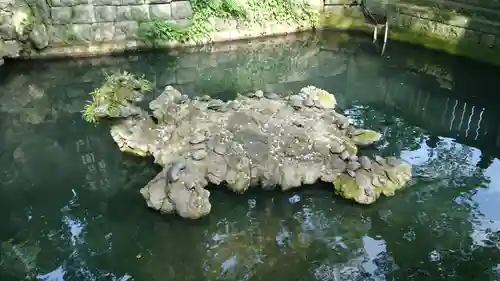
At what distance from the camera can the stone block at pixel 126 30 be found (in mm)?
11406

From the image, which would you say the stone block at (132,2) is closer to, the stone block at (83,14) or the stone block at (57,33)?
the stone block at (83,14)

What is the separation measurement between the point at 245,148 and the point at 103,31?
588 cm

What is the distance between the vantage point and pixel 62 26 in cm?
1104

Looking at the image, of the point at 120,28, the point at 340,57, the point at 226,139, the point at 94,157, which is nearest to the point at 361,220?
the point at 226,139

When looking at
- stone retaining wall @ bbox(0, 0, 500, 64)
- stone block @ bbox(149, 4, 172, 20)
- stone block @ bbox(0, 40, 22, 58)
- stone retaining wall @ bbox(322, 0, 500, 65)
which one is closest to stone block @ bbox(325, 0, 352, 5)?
stone retaining wall @ bbox(322, 0, 500, 65)

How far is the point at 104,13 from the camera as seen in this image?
1125cm

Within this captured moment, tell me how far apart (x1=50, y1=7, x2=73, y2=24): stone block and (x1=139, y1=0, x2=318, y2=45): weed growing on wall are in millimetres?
1575

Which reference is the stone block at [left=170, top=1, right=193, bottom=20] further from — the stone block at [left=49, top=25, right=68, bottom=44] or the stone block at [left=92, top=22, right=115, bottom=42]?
the stone block at [left=49, top=25, right=68, bottom=44]

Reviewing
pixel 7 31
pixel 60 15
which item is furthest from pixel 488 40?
pixel 7 31

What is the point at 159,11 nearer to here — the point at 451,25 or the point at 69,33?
the point at 69,33

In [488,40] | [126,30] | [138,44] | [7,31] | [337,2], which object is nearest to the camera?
[7,31]

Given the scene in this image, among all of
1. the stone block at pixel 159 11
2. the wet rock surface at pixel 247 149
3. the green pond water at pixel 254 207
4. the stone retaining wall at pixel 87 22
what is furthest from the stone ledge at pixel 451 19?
→ the stone block at pixel 159 11

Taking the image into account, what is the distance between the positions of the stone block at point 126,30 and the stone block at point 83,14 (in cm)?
56

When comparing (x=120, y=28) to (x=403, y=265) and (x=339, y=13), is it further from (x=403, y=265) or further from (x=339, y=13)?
(x=403, y=265)
